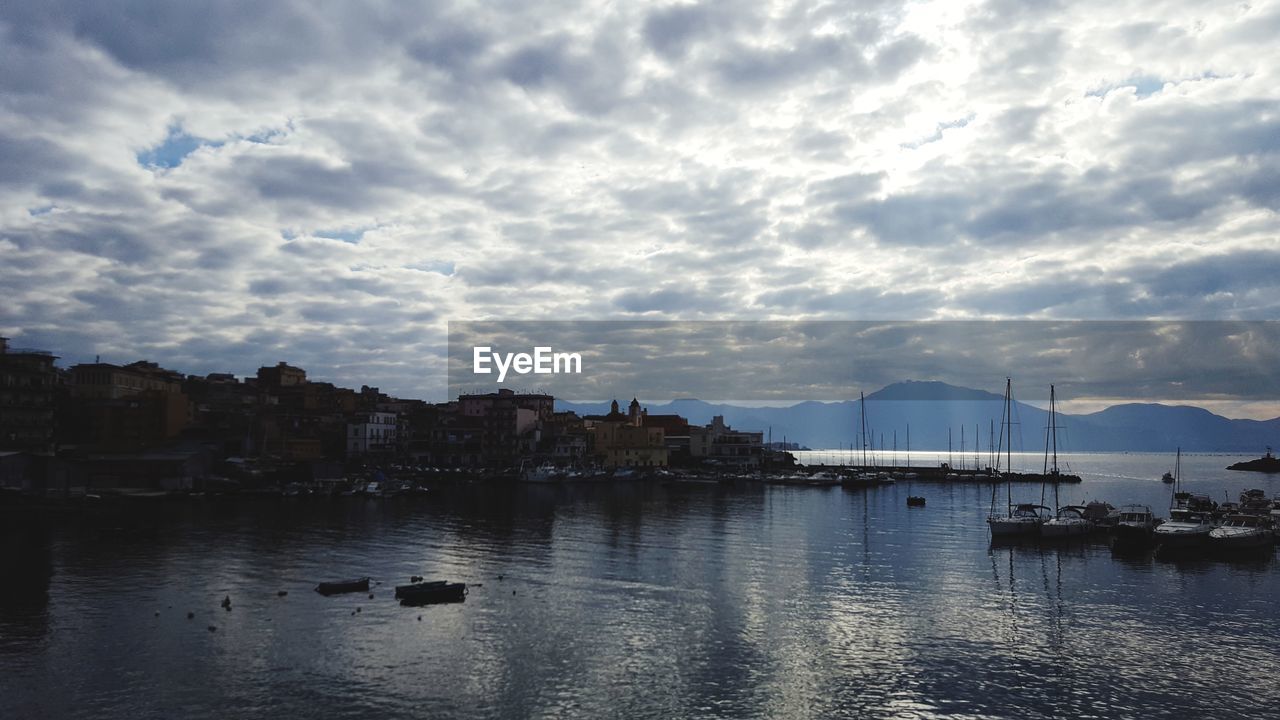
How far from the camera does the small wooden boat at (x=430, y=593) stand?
1563 inches

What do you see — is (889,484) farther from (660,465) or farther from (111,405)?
(111,405)

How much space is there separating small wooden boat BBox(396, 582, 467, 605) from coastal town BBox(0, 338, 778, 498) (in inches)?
2441

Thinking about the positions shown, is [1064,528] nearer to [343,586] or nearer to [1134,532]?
[1134,532]

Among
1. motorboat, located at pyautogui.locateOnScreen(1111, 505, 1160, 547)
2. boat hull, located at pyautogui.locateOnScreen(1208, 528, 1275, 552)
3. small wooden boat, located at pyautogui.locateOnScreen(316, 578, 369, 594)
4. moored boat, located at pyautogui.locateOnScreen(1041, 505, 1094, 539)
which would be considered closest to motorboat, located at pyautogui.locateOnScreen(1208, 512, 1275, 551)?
boat hull, located at pyautogui.locateOnScreen(1208, 528, 1275, 552)

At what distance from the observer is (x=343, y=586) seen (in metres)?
42.1

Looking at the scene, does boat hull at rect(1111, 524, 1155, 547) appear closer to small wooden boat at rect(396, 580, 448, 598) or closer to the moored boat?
the moored boat

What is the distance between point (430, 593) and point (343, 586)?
5376 millimetres

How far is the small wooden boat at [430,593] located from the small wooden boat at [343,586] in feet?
9.47

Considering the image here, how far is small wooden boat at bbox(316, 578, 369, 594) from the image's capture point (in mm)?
41719

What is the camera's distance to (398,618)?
36.8 metres

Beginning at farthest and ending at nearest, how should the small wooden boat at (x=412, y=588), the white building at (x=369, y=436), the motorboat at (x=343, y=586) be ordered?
the white building at (x=369, y=436) < the motorboat at (x=343, y=586) < the small wooden boat at (x=412, y=588)

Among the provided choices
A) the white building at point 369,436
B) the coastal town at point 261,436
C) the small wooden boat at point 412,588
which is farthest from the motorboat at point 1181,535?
the white building at point 369,436

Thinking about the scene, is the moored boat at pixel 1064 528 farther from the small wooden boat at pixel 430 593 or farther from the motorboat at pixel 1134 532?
the small wooden boat at pixel 430 593

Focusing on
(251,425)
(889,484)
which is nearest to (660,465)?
(889,484)
